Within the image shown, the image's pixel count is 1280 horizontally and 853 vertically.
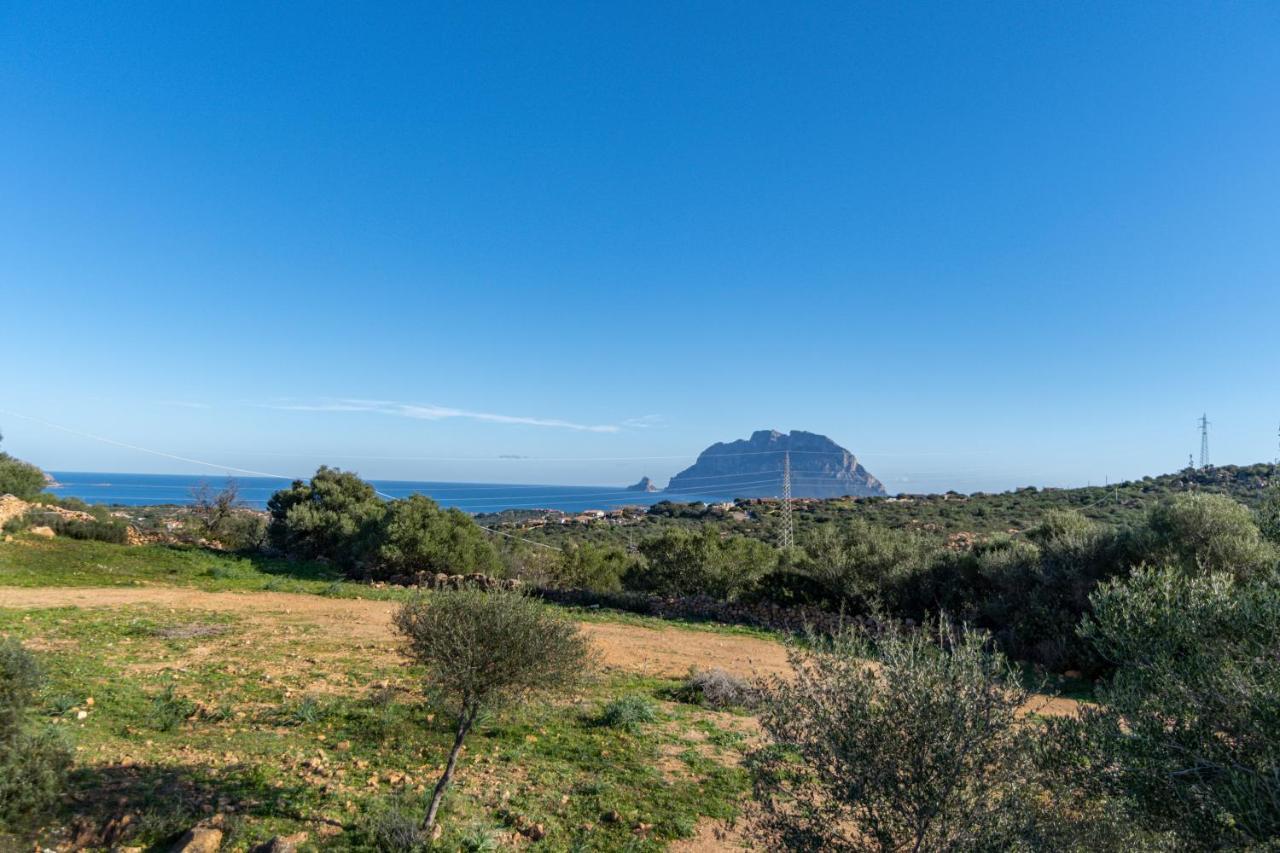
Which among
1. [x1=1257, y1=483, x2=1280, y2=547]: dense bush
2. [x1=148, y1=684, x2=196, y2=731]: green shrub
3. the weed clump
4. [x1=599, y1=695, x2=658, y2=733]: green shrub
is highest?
[x1=1257, y1=483, x2=1280, y2=547]: dense bush

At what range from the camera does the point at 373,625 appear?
15.9 m

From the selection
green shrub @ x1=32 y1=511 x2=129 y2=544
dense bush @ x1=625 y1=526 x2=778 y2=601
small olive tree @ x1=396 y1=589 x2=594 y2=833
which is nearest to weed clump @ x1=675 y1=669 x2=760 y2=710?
small olive tree @ x1=396 y1=589 x2=594 y2=833

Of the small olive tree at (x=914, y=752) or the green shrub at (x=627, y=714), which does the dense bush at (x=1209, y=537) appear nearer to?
the green shrub at (x=627, y=714)

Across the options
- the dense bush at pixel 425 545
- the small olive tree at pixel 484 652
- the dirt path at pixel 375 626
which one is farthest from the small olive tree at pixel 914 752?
the dense bush at pixel 425 545

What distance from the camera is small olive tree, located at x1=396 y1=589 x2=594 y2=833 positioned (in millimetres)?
6035

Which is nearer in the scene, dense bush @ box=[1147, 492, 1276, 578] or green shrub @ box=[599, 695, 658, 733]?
green shrub @ box=[599, 695, 658, 733]

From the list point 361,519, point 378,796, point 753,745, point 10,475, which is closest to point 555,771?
point 378,796

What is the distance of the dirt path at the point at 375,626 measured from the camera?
1415cm

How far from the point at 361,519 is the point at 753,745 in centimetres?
2549

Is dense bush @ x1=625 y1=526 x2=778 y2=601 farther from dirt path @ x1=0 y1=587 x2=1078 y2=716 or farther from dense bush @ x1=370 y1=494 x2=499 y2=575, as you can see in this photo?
dense bush @ x1=370 y1=494 x2=499 y2=575

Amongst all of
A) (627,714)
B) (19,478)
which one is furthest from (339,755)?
(19,478)

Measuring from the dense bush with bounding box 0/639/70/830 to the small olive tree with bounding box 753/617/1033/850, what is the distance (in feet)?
21.2

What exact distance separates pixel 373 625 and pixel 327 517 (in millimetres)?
17749

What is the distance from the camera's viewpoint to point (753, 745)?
910 centimetres
